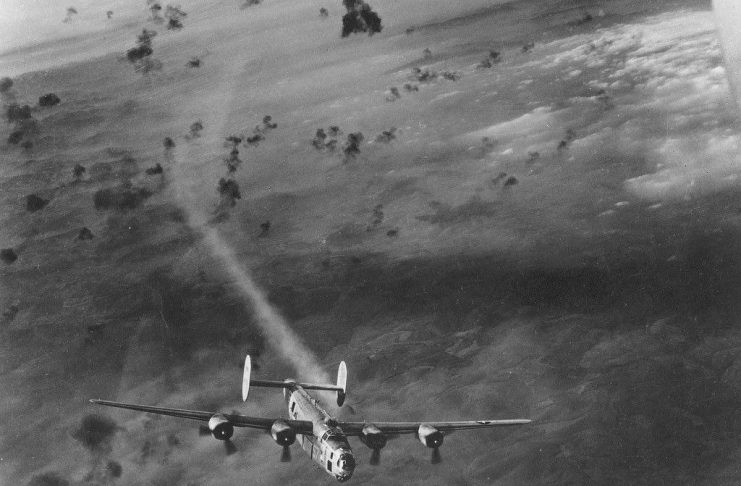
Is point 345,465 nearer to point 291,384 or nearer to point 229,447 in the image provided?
point 291,384

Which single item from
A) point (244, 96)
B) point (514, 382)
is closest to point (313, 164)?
point (244, 96)

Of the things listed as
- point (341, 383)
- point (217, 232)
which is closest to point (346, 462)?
point (341, 383)

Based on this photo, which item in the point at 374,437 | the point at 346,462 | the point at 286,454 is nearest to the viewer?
the point at 346,462

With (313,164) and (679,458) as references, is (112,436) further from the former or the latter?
(679,458)

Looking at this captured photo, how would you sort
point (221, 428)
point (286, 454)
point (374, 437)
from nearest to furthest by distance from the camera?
point (221, 428) → point (374, 437) → point (286, 454)

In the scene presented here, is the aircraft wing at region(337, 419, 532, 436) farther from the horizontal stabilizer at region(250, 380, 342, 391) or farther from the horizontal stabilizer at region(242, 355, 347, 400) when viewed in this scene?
the horizontal stabilizer at region(250, 380, 342, 391)

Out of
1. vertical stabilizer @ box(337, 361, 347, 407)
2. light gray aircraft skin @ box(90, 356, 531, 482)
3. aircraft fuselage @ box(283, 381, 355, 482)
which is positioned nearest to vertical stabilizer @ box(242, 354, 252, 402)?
light gray aircraft skin @ box(90, 356, 531, 482)
